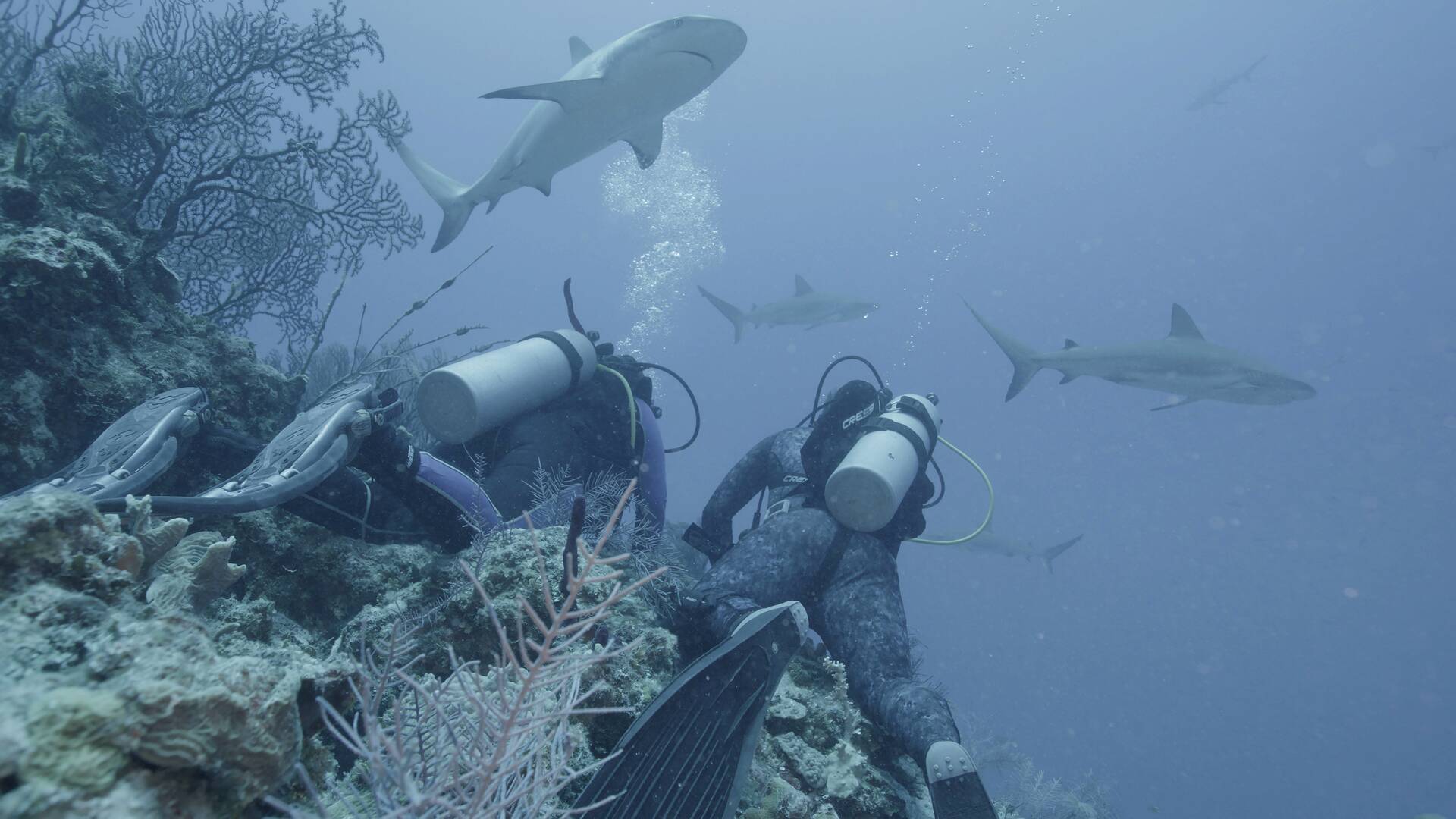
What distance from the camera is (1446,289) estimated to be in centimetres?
8588

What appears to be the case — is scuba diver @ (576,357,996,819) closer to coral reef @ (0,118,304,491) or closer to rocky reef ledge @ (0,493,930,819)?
rocky reef ledge @ (0,493,930,819)

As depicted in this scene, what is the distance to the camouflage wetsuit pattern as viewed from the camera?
11.0ft

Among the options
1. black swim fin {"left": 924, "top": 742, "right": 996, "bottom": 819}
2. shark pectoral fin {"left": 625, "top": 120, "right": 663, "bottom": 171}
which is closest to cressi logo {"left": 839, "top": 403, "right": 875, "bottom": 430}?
black swim fin {"left": 924, "top": 742, "right": 996, "bottom": 819}

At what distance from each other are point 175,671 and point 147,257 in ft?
15.2

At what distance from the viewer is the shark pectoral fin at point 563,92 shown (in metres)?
5.00

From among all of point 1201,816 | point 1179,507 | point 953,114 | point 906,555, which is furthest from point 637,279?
point 1201,816

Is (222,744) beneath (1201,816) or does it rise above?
above

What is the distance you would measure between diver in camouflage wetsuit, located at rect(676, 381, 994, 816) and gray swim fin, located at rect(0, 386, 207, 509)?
2697 millimetres

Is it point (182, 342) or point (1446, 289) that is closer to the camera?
point (182, 342)

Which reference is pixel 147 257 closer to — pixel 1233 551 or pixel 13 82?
pixel 13 82

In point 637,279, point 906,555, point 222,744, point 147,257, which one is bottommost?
point 906,555

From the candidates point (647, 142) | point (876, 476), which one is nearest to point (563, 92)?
point (647, 142)

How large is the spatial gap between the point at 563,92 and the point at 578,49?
200cm

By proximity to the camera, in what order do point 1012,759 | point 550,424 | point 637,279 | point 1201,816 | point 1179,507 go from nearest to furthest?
point 550,424 → point 1012,759 → point 1201,816 → point 1179,507 → point 637,279
